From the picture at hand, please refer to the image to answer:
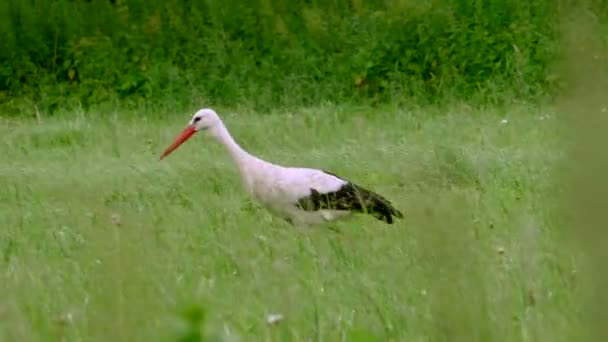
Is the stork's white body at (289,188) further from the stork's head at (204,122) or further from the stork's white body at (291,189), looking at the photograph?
the stork's head at (204,122)

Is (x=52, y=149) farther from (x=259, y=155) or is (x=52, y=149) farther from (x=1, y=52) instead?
(x=1, y=52)

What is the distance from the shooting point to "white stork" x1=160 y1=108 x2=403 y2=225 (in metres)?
7.88

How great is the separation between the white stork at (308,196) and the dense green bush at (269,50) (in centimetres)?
676

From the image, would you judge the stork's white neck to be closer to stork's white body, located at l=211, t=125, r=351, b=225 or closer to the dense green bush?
stork's white body, located at l=211, t=125, r=351, b=225

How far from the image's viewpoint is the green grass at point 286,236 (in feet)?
9.16

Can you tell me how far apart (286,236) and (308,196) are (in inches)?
21.7

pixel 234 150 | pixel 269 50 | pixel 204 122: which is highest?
pixel 234 150

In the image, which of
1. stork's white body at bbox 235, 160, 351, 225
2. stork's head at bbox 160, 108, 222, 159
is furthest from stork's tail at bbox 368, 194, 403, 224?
stork's head at bbox 160, 108, 222, 159

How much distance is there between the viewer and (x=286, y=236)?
7543 millimetres

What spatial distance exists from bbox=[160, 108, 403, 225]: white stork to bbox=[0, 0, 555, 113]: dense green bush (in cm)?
676

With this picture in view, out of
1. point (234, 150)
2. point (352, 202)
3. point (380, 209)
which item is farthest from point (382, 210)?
point (234, 150)

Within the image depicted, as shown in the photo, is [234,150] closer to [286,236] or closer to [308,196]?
[308,196]

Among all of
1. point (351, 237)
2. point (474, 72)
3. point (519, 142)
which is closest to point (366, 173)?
point (519, 142)

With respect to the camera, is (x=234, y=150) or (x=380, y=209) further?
(x=234, y=150)
